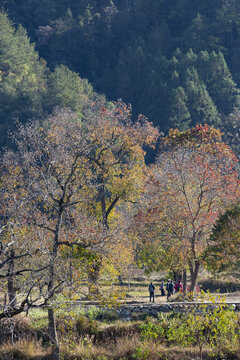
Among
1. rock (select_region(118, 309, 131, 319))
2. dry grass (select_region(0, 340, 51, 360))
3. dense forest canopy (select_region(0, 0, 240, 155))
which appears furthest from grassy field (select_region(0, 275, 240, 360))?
dense forest canopy (select_region(0, 0, 240, 155))

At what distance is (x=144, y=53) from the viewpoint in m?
111

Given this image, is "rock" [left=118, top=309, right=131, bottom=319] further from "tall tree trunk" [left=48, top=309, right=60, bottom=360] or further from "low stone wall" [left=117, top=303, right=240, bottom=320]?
"tall tree trunk" [left=48, top=309, right=60, bottom=360]

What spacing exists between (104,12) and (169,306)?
124 meters

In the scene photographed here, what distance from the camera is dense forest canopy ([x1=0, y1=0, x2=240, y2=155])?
91.0 meters

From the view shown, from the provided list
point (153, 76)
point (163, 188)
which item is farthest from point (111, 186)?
point (153, 76)

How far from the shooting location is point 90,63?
12569cm

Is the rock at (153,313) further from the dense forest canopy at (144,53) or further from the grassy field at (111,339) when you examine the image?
the dense forest canopy at (144,53)

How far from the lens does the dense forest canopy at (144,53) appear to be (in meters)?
91.0

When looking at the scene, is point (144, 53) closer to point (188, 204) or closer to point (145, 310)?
point (188, 204)

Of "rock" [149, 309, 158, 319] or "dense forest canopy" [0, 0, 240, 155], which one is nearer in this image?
"rock" [149, 309, 158, 319]

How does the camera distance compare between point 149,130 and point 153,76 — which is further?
point 153,76

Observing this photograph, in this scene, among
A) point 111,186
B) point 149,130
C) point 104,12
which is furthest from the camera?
point 104,12

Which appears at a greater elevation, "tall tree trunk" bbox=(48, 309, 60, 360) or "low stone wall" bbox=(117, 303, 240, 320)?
"low stone wall" bbox=(117, 303, 240, 320)

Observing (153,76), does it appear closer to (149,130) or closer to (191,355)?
(149,130)
